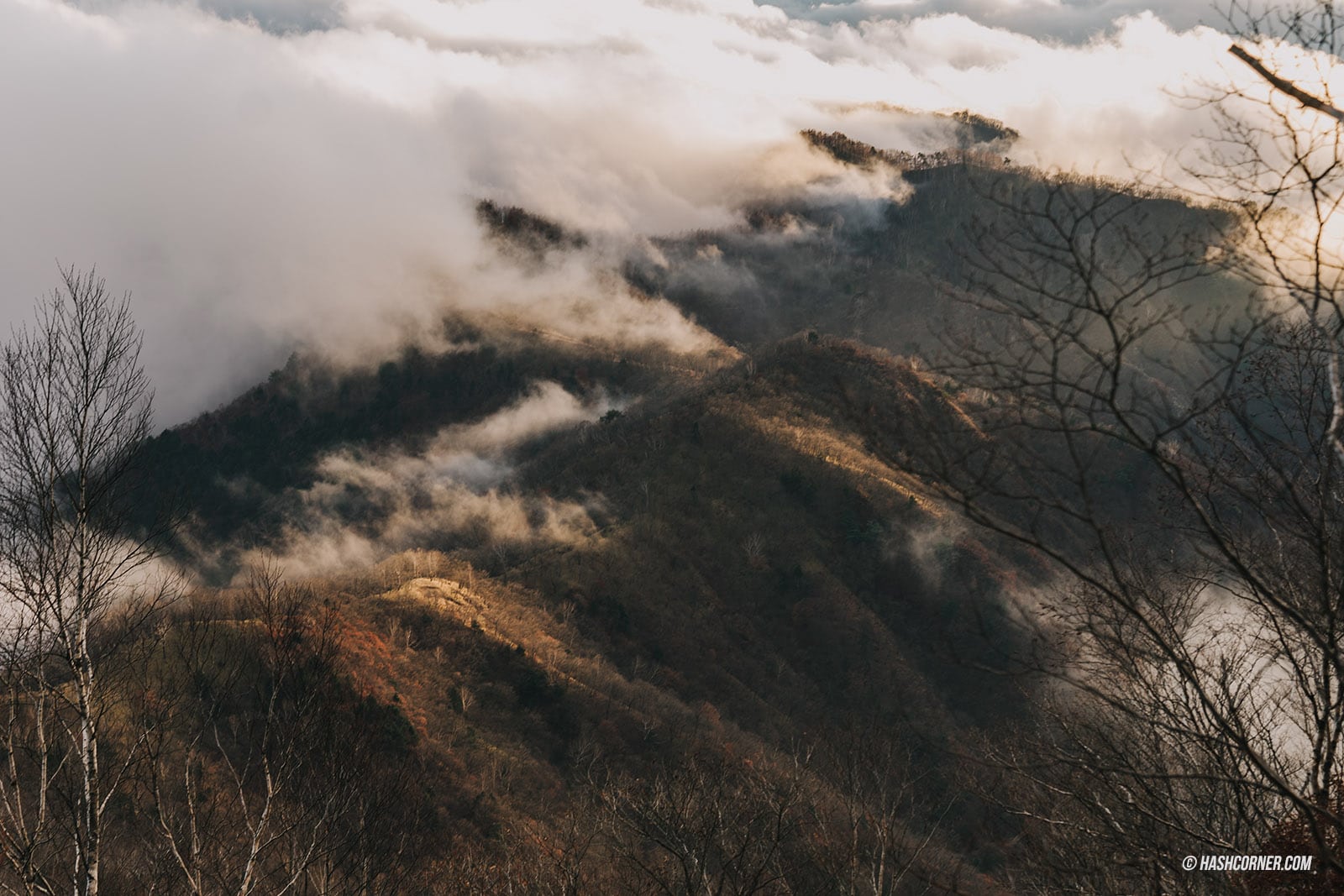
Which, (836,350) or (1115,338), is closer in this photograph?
(1115,338)

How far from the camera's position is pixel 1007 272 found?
5.54 meters

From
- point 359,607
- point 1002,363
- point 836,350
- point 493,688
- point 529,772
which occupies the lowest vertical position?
point 529,772

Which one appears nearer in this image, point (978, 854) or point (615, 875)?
point (615, 875)

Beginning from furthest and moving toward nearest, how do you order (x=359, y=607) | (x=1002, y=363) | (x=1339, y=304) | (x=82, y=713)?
(x=359, y=607)
(x=82, y=713)
(x=1339, y=304)
(x=1002, y=363)

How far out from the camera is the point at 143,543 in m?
11.0

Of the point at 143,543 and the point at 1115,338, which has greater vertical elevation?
the point at 1115,338

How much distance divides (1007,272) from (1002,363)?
63 centimetres

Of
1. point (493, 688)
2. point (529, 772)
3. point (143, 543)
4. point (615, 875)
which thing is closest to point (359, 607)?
point (493, 688)

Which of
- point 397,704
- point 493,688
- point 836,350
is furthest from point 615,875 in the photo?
point 836,350

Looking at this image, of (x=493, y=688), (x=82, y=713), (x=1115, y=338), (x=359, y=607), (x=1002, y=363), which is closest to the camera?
(x=1115, y=338)

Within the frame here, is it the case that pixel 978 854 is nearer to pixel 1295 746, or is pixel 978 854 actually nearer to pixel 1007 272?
pixel 1295 746

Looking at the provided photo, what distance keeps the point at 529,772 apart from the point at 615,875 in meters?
34.8

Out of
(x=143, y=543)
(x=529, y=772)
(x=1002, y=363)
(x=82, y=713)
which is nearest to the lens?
(x=1002, y=363)

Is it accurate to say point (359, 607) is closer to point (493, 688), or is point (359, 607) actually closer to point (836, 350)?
point (493, 688)
